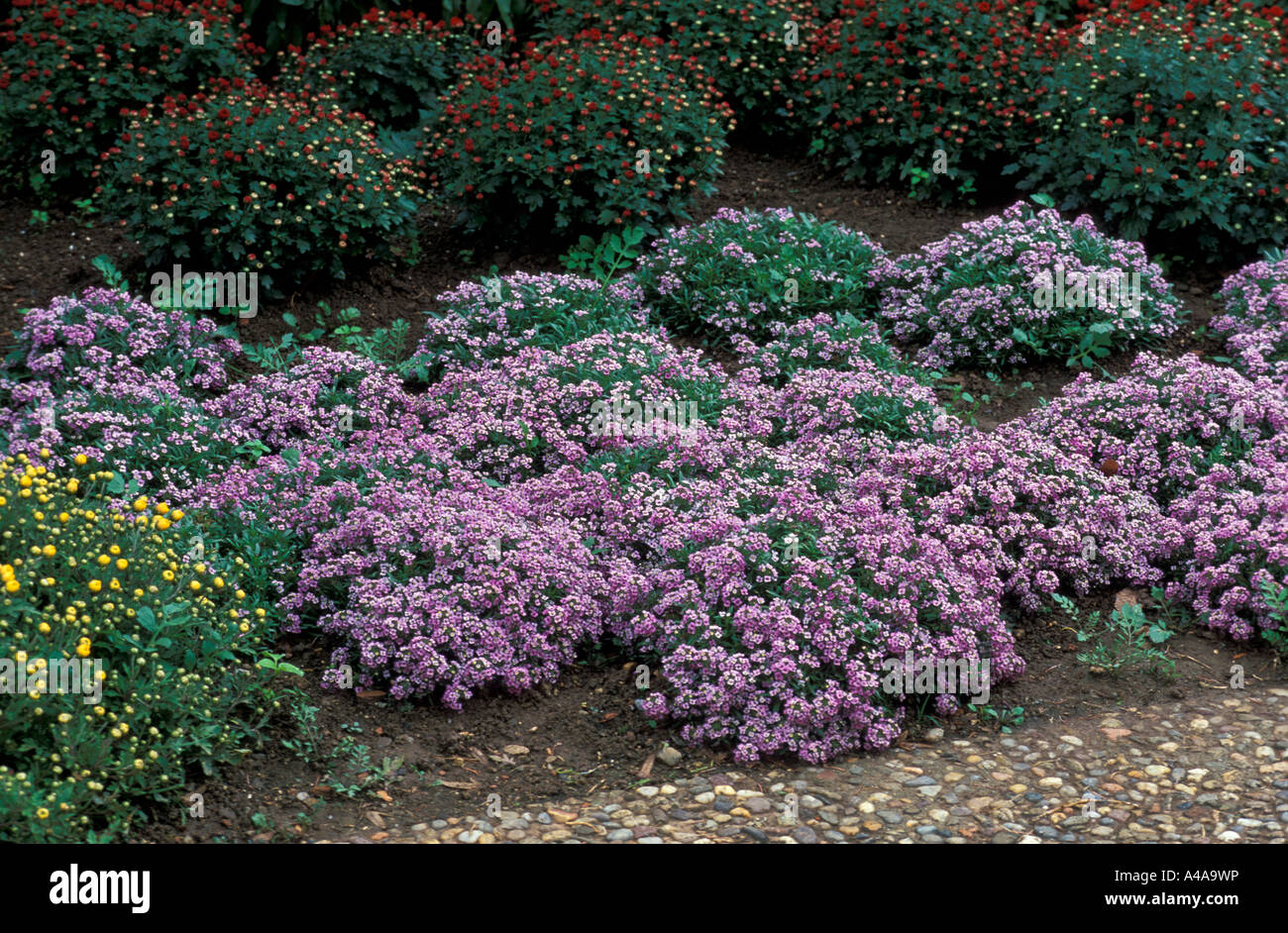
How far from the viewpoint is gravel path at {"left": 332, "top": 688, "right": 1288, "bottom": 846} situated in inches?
171

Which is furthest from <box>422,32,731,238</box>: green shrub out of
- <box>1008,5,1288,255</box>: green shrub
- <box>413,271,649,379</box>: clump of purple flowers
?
<box>1008,5,1288,255</box>: green shrub

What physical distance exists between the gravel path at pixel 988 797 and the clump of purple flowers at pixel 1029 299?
3.03m

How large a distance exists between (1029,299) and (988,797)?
3838mm

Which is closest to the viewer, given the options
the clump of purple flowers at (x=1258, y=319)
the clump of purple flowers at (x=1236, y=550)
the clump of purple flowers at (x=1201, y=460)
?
the clump of purple flowers at (x=1236, y=550)

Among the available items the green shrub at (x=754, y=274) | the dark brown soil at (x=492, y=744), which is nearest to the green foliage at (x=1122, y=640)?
the dark brown soil at (x=492, y=744)

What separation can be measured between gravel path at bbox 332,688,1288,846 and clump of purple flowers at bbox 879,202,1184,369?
9.95ft

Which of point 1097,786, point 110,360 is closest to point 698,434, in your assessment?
point 1097,786

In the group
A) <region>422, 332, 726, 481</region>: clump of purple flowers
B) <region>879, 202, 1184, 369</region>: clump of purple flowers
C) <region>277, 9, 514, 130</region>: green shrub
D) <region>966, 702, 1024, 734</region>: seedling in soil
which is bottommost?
<region>966, 702, 1024, 734</region>: seedling in soil

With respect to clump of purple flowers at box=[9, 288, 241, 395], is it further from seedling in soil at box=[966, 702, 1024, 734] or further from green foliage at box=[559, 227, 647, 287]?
seedling in soil at box=[966, 702, 1024, 734]

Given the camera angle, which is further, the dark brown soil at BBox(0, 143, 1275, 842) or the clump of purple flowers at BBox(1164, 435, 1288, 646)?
the clump of purple flowers at BBox(1164, 435, 1288, 646)

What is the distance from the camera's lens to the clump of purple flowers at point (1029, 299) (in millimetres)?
7555

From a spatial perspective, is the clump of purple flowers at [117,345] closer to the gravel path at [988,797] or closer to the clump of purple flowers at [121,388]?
the clump of purple flowers at [121,388]

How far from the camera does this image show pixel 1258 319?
7645 mm

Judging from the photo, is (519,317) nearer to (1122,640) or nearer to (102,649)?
(102,649)
